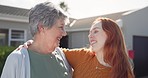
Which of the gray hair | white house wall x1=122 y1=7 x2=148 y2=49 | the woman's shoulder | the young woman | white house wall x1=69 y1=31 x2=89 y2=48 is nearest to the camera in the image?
the woman's shoulder

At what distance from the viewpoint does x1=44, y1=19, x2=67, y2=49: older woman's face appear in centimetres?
244

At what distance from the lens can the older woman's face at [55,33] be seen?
8.00ft

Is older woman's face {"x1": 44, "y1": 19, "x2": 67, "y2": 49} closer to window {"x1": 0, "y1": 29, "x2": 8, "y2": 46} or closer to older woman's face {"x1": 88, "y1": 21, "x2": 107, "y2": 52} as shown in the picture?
older woman's face {"x1": 88, "y1": 21, "x2": 107, "y2": 52}

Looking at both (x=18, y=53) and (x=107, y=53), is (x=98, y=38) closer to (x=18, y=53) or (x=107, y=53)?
(x=107, y=53)

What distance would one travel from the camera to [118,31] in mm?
2746

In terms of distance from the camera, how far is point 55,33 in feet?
8.04

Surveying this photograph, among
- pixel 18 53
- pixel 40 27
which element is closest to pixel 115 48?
pixel 40 27

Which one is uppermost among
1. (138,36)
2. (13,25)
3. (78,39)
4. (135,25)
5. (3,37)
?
(135,25)

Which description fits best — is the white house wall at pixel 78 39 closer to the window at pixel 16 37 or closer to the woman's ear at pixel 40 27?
the window at pixel 16 37

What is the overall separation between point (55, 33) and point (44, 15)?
0.21 meters

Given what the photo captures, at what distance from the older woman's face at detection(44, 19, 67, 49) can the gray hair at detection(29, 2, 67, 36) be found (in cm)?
4

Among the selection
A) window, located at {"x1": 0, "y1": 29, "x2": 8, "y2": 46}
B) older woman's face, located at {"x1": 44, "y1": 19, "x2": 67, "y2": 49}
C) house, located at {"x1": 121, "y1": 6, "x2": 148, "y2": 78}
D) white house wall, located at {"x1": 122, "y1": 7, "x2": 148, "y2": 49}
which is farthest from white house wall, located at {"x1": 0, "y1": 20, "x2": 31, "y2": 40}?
older woman's face, located at {"x1": 44, "y1": 19, "x2": 67, "y2": 49}

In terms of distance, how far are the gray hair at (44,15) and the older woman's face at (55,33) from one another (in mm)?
44

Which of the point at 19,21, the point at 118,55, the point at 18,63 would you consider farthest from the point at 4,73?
the point at 19,21
